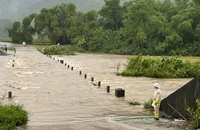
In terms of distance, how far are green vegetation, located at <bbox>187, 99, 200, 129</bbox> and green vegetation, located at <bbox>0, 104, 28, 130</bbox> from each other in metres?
5.47

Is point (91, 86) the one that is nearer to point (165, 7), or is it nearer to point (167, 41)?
point (167, 41)

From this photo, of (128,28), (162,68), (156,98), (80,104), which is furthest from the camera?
(128,28)

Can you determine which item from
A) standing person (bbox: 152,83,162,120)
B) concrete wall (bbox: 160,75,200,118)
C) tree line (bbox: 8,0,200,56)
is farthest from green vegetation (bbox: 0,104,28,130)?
tree line (bbox: 8,0,200,56)

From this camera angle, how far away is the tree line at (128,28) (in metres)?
70.2

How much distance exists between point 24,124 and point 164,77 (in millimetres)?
19323

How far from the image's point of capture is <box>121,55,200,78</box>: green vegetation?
96.2 ft

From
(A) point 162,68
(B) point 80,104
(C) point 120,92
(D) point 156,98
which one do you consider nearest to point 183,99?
(D) point 156,98

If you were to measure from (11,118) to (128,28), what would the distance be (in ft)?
212

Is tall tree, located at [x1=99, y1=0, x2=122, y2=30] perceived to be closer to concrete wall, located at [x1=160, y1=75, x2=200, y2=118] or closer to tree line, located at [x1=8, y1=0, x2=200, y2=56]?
tree line, located at [x1=8, y1=0, x2=200, y2=56]

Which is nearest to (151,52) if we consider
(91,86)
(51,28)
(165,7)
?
(165,7)

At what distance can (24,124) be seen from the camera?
11.4 meters

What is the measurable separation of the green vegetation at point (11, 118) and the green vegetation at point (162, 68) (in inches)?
738

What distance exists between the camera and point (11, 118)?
10.9 metres

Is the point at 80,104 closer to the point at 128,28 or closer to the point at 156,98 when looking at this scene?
the point at 156,98
